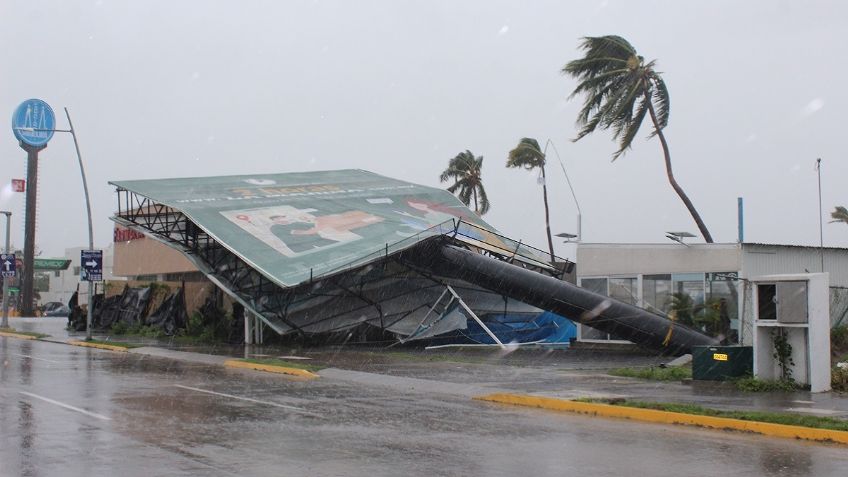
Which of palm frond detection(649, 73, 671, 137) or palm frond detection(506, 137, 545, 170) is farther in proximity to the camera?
palm frond detection(506, 137, 545, 170)

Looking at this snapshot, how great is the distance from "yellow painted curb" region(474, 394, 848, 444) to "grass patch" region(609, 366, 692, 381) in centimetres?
488

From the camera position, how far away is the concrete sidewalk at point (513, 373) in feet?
51.9

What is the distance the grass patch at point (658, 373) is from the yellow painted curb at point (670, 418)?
4875mm

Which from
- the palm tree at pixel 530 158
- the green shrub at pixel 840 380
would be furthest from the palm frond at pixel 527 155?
the green shrub at pixel 840 380

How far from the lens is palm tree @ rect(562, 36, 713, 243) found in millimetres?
37562

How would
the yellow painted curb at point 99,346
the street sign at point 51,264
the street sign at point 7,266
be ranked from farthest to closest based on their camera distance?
the street sign at point 51,264, the street sign at point 7,266, the yellow painted curb at point 99,346

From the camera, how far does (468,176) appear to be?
60250mm

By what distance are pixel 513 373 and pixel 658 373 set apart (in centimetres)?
335

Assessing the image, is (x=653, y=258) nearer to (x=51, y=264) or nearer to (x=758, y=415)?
(x=758, y=415)

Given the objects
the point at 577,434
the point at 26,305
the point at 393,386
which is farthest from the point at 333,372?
the point at 26,305

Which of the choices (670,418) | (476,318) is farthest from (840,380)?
(476,318)

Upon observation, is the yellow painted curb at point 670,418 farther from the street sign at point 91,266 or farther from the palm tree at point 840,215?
the palm tree at point 840,215

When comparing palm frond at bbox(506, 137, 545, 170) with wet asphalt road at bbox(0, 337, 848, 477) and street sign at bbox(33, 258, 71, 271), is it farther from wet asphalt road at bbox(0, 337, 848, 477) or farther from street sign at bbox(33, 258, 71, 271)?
street sign at bbox(33, 258, 71, 271)

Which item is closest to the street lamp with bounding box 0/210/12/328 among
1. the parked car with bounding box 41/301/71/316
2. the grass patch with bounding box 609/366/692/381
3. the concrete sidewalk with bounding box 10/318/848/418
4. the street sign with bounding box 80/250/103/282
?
the street sign with bounding box 80/250/103/282
